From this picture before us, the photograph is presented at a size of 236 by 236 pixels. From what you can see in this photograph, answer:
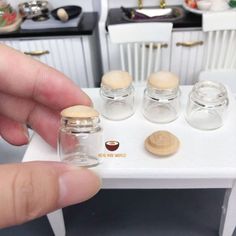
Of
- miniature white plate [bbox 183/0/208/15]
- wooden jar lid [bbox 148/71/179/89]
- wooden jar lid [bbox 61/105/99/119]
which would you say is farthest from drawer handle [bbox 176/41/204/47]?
wooden jar lid [bbox 61/105/99/119]

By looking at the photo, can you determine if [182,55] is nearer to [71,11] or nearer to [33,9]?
[71,11]

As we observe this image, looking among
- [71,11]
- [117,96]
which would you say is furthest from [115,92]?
[71,11]

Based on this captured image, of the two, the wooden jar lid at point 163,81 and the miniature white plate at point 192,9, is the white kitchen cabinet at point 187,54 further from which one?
the wooden jar lid at point 163,81

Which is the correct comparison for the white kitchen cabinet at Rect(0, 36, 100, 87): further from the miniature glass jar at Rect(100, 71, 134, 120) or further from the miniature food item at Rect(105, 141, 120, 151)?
the miniature food item at Rect(105, 141, 120, 151)

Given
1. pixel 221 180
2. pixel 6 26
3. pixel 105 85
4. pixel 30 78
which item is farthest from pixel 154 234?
pixel 6 26

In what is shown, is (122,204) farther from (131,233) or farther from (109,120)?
(109,120)
